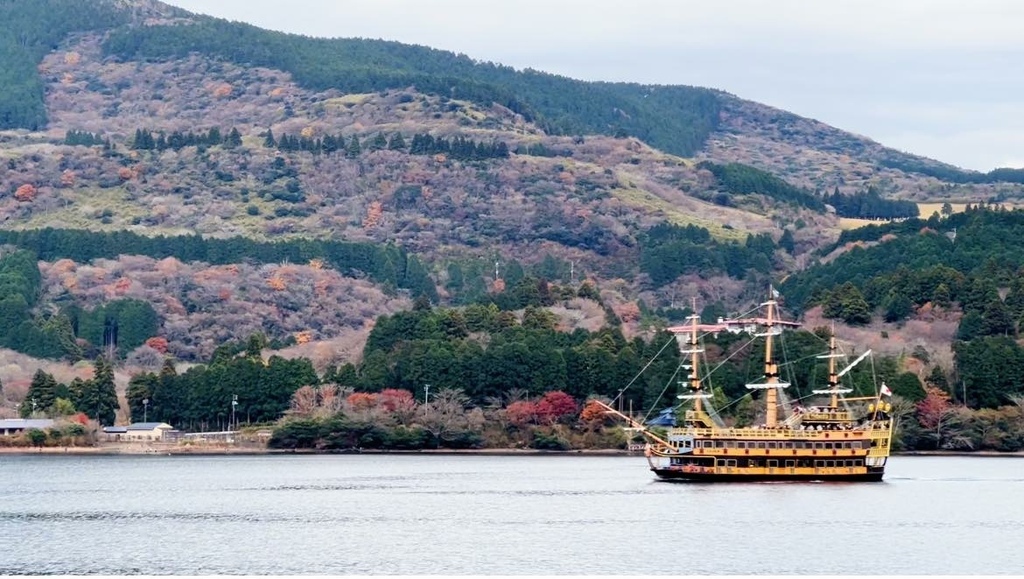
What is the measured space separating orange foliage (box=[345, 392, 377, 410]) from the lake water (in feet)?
89.6

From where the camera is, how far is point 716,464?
120 metres

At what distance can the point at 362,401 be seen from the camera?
16700 centimetres

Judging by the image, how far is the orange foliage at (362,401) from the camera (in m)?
167

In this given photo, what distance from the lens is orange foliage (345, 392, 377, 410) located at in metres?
167

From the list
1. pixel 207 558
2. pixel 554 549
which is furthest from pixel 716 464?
pixel 207 558

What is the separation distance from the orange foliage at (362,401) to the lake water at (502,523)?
A: 2732 cm

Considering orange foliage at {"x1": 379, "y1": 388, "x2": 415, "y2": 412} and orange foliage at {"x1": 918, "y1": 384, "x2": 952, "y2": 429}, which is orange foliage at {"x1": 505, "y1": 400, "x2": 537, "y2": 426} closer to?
orange foliage at {"x1": 379, "y1": 388, "x2": 415, "y2": 412}

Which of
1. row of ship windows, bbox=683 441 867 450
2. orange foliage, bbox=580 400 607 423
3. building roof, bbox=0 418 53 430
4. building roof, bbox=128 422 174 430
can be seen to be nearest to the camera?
row of ship windows, bbox=683 441 867 450

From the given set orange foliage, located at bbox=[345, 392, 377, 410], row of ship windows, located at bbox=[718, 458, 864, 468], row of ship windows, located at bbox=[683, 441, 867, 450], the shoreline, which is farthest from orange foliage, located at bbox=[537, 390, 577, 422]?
row of ship windows, located at bbox=[718, 458, 864, 468]

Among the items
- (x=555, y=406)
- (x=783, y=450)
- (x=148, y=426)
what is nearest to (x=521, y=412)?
(x=555, y=406)

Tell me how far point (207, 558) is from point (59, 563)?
239 inches

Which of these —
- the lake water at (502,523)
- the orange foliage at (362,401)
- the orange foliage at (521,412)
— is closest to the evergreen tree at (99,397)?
the orange foliage at (362,401)

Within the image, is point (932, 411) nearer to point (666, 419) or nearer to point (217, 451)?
point (666, 419)

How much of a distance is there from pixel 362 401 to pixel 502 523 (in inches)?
2863
